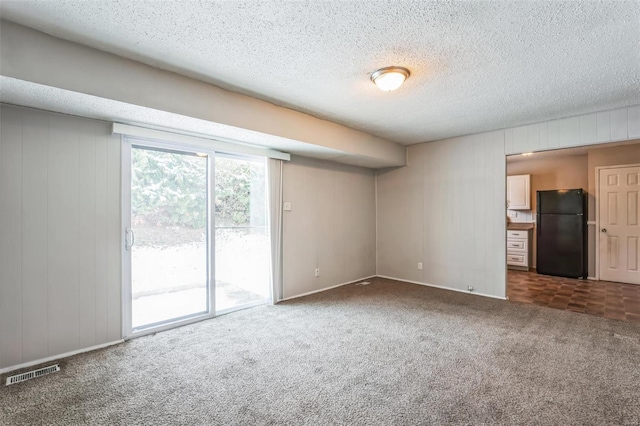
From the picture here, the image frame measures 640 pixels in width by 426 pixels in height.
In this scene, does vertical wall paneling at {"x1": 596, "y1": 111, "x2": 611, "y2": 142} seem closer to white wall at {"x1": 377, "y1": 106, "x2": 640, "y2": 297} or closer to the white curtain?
white wall at {"x1": 377, "y1": 106, "x2": 640, "y2": 297}

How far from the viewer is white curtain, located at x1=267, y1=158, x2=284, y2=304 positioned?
13.7 feet

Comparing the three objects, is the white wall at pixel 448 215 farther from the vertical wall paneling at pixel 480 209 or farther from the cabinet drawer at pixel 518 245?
the cabinet drawer at pixel 518 245

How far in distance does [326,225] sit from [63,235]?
3.33 metres

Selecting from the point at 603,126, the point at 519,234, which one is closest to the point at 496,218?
the point at 603,126

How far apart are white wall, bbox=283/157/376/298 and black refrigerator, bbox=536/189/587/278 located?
3444mm

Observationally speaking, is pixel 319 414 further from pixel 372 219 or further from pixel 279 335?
pixel 372 219

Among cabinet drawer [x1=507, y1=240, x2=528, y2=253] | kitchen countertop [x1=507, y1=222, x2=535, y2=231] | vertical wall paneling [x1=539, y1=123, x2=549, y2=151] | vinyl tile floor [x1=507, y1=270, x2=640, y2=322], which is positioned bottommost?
vinyl tile floor [x1=507, y1=270, x2=640, y2=322]

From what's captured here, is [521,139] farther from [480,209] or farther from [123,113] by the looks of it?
[123,113]

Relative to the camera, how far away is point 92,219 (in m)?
2.80

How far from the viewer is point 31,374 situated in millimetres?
2328

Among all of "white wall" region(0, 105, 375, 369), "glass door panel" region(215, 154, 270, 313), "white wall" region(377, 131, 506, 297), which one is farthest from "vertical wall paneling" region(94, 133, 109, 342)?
"white wall" region(377, 131, 506, 297)

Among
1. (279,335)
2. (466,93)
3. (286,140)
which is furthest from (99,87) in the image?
(466,93)

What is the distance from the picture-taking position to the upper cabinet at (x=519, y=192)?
21.5ft

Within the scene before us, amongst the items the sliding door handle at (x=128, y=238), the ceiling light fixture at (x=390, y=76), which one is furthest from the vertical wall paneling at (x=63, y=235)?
the ceiling light fixture at (x=390, y=76)
